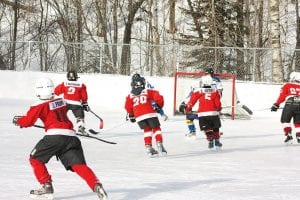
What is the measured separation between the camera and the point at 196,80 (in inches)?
644

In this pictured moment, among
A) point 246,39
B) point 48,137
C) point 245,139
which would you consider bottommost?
point 245,139

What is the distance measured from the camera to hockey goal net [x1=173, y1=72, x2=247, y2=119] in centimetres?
1641

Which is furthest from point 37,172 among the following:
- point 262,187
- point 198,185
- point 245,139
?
point 245,139

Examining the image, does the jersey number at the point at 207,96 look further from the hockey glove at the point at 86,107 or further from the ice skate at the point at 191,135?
the hockey glove at the point at 86,107

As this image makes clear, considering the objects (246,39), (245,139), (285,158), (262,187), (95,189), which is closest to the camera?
(95,189)

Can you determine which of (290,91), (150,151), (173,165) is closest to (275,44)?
(290,91)

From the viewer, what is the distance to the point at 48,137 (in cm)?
609

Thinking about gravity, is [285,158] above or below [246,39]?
below

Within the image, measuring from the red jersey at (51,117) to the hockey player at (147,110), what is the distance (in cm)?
330

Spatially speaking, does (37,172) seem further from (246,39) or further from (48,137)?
(246,39)

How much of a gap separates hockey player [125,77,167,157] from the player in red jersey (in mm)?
1275

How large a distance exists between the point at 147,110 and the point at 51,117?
3460 mm

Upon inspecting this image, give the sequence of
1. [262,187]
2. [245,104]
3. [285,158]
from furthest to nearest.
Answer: [245,104] → [285,158] → [262,187]

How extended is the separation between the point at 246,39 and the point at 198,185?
1856cm
